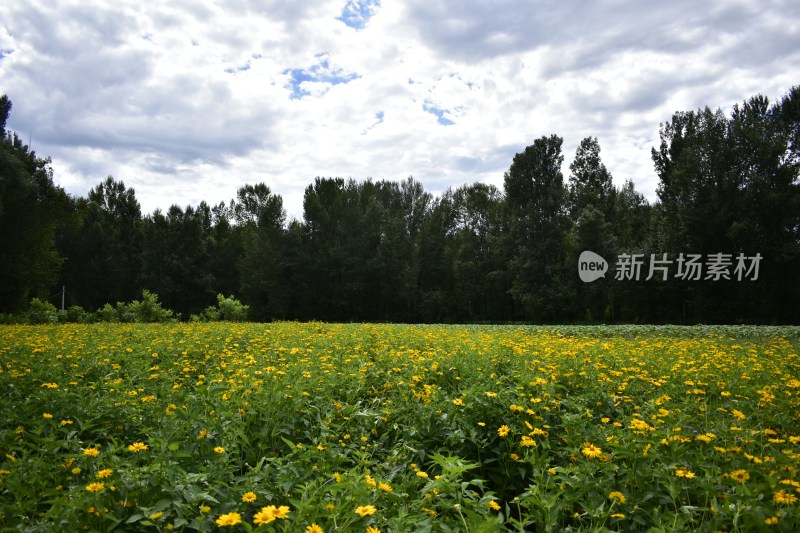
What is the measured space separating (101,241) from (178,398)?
1954 inches

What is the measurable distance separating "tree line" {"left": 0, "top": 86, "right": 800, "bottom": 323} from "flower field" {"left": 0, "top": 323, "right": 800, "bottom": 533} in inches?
874

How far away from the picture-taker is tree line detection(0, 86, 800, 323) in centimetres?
2389

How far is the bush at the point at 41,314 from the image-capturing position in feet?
53.7

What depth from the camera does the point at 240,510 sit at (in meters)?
2.12

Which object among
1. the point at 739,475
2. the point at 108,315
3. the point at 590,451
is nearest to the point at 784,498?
the point at 739,475

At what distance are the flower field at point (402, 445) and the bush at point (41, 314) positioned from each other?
43.5ft

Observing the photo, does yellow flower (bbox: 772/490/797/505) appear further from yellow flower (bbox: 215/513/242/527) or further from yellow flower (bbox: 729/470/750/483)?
yellow flower (bbox: 215/513/242/527)

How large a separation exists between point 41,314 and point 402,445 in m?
19.1

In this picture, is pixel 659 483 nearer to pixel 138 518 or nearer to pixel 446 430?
pixel 446 430

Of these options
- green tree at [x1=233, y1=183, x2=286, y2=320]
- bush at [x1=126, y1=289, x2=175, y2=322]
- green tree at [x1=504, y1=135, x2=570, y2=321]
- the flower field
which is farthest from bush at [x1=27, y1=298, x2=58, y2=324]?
green tree at [x1=504, y1=135, x2=570, y2=321]

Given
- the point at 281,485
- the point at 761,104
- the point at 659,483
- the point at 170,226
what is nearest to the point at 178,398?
the point at 281,485

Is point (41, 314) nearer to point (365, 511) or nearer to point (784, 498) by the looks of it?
point (365, 511)

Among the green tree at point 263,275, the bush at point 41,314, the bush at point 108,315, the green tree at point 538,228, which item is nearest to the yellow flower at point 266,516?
the bush at point 41,314

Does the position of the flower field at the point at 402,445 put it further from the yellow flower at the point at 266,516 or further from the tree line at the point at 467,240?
the tree line at the point at 467,240
